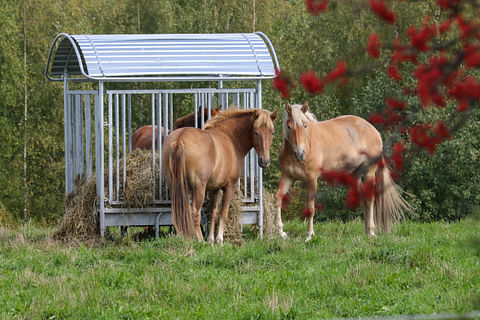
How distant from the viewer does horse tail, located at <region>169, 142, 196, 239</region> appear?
8500 millimetres

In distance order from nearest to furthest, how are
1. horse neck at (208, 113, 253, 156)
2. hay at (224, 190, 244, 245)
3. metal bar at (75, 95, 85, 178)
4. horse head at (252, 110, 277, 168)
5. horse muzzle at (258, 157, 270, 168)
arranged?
horse muzzle at (258, 157, 270, 168)
horse head at (252, 110, 277, 168)
horse neck at (208, 113, 253, 156)
hay at (224, 190, 244, 245)
metal bar at (75, 95, 85, 178)

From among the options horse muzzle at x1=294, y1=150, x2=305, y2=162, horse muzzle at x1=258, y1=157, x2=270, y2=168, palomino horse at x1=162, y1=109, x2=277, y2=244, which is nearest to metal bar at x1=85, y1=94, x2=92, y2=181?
palomino horse at x1=162, y1=109, x2=277, y2=244

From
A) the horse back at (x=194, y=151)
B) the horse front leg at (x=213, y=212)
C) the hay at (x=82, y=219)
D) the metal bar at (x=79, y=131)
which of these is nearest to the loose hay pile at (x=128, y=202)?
the hay at (x=82, y=219)

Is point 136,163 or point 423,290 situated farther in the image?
point 136,163

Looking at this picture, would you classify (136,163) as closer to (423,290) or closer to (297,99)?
(423,290)

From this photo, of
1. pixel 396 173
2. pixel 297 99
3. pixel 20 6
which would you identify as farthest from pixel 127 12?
pixel 396 173

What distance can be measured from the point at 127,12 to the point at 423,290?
25.0m

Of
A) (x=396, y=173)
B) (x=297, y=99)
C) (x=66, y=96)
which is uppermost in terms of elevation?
(x=396, y=173)

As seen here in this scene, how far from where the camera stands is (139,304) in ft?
19.4

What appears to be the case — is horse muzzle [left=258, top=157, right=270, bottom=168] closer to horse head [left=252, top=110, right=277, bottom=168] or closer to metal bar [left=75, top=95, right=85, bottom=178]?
horse head [left=252, top=110, right=277, bottom=168]

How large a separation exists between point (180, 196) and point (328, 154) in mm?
2584

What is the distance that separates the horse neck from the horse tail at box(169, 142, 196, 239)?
106 centimetres

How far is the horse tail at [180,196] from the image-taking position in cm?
850

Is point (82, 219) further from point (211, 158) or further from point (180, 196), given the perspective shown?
point (211, 158)
